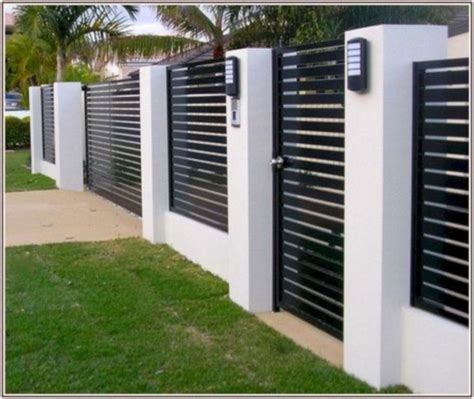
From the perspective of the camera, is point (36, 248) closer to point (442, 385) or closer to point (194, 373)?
point (194, 373)

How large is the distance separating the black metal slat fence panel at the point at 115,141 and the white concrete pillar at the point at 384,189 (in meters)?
7.20

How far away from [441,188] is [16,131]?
83.3ft

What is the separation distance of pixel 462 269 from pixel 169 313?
2796 mm

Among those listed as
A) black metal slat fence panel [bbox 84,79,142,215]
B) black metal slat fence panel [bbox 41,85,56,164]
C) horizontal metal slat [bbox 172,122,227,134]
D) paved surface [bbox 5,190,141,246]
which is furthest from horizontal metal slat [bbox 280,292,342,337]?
black metal slat fence panel [bbox 41,85,56,164]

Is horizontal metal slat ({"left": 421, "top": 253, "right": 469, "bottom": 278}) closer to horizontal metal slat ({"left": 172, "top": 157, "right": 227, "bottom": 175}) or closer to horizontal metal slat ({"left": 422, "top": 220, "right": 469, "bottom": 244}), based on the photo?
horizontal metal slat ({"left": 422, "top": 220, "right": 469, "bottom": 244})

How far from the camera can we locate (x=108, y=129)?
1439 centimetres

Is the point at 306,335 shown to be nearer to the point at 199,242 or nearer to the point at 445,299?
the point at 445,299

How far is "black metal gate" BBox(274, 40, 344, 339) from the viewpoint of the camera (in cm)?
619

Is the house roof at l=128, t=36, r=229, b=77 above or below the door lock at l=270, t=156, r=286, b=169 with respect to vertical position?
above

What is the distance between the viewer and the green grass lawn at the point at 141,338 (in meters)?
5.57

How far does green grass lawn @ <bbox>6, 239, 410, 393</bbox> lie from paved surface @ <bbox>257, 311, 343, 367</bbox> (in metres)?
0.10

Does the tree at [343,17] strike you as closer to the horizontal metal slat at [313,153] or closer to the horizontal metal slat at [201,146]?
the horizontal metal slat at [201,146]

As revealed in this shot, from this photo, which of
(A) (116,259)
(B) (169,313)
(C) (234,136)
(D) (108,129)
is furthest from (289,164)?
(D) (108,129)

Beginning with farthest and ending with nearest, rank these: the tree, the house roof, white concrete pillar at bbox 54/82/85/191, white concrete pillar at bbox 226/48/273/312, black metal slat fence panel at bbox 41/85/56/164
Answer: the house roof < black metal slat fence panel at bbox 41/85/56/164 < white concrete pillar at bbox 54/82/85/191 < the tree < white concrete pillar at bbox 226/48/273/312
